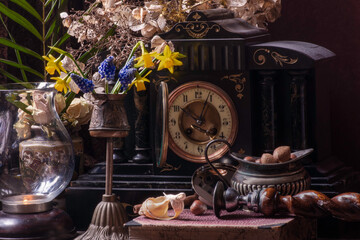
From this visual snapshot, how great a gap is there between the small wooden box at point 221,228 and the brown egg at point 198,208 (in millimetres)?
19

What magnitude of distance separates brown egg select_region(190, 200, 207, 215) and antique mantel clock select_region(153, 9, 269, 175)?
0.22 meters

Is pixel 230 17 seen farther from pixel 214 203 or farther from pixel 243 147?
pixel 214 203

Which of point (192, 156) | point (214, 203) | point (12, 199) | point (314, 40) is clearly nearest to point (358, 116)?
point (314, 40)

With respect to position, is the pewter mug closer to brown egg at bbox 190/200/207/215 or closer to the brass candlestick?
the brass candlestick

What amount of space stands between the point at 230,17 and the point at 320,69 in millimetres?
303

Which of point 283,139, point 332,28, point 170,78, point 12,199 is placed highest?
point 332,28

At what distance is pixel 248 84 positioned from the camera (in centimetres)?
202

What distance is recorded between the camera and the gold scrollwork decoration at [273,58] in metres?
1.98

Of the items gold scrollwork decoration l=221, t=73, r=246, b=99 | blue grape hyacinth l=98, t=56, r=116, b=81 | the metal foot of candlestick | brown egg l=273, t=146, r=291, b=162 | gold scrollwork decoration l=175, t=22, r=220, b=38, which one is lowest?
the metal foot of candlestick

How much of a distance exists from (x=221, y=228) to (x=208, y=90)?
18.7 inches

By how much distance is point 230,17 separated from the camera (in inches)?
84.5

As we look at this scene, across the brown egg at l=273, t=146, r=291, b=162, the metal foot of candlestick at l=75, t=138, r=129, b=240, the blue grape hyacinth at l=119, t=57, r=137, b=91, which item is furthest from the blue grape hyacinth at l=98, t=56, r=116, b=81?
Answer: the brown egg at l=273, t=146, r=291, b=162

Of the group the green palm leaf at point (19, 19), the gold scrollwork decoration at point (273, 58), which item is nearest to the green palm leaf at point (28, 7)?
the green palm leaf at point (19, 19)

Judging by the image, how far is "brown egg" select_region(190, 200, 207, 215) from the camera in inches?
71.0
